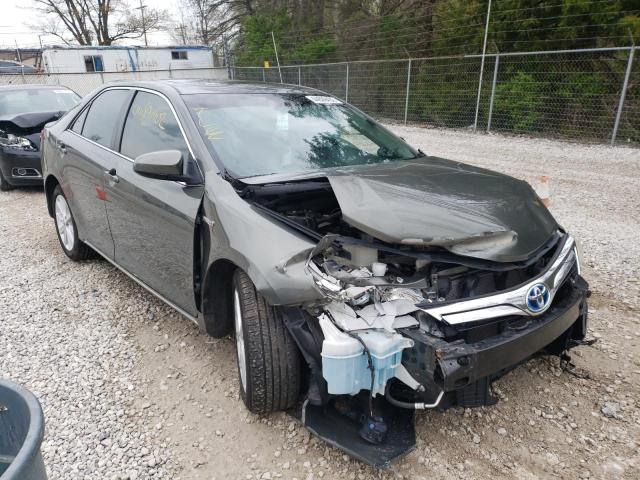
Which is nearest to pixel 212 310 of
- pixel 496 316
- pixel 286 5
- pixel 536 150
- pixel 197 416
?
pixel 197 416

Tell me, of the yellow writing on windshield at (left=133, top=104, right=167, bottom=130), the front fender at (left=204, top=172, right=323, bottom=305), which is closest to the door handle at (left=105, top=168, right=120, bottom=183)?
the yellow writing on windshield at (left=133, top=104, right=167, bottom=130)

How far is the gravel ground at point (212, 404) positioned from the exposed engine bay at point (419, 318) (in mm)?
330

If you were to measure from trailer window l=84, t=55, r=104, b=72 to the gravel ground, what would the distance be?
24947 mm

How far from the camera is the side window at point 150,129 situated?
10.2 ft

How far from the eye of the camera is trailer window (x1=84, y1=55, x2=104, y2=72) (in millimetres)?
25594

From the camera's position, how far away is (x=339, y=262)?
7.61ft

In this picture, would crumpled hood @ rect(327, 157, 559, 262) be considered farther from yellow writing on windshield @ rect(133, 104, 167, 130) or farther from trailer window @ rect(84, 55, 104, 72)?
trailer window @ rect(84, 55, 104, 72)

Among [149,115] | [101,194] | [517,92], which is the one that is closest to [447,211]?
[149,115]

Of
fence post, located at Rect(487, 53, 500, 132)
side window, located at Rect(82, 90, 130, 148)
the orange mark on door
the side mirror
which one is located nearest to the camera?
the side mirror

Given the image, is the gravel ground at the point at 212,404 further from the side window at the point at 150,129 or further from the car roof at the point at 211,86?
the car roof at the point at 211,86

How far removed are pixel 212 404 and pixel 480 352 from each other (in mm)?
1487

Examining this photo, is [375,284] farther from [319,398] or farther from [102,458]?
[102,458]

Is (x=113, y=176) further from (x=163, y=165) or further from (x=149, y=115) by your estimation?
(x=163, y=165)

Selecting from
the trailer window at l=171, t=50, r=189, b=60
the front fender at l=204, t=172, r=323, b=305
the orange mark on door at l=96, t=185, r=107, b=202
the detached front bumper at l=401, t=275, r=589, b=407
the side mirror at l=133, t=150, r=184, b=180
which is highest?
the trailer window at l=171, t=50, r=189, b=60
